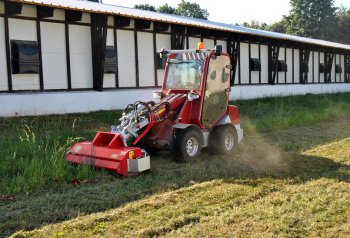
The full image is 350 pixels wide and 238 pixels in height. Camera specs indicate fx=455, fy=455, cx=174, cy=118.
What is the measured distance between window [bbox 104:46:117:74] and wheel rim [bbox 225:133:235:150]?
747 cm

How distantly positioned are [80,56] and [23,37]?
2141 mm

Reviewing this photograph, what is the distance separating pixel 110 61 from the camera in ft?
51.6

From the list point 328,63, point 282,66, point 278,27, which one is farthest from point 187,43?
point 278,27

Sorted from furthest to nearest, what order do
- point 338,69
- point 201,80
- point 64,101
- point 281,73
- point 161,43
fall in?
point 338,69, point 281,73, point 161,43, point 64,101, point 201,80

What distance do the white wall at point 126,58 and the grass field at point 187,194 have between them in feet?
22.8

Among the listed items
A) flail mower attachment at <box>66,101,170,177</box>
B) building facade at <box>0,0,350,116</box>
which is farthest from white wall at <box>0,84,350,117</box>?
flail mower attachment at <box>66,101,170,177</box>

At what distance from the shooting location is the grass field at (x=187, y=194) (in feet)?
A: 16.0

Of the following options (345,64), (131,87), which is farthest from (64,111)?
(345,64)

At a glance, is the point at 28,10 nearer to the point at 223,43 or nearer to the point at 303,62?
the point at 223,43

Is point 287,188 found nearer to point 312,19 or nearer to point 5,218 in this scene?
point 5,218

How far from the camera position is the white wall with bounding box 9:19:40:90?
13356 millimetres

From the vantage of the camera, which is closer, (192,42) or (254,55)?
(192,42)

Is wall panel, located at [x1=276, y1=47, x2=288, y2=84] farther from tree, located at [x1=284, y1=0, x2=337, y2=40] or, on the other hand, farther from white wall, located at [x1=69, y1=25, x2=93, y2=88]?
tree, located at [x1=284, y1=0, x2=337, y2=40]

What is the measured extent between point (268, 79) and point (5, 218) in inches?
857
